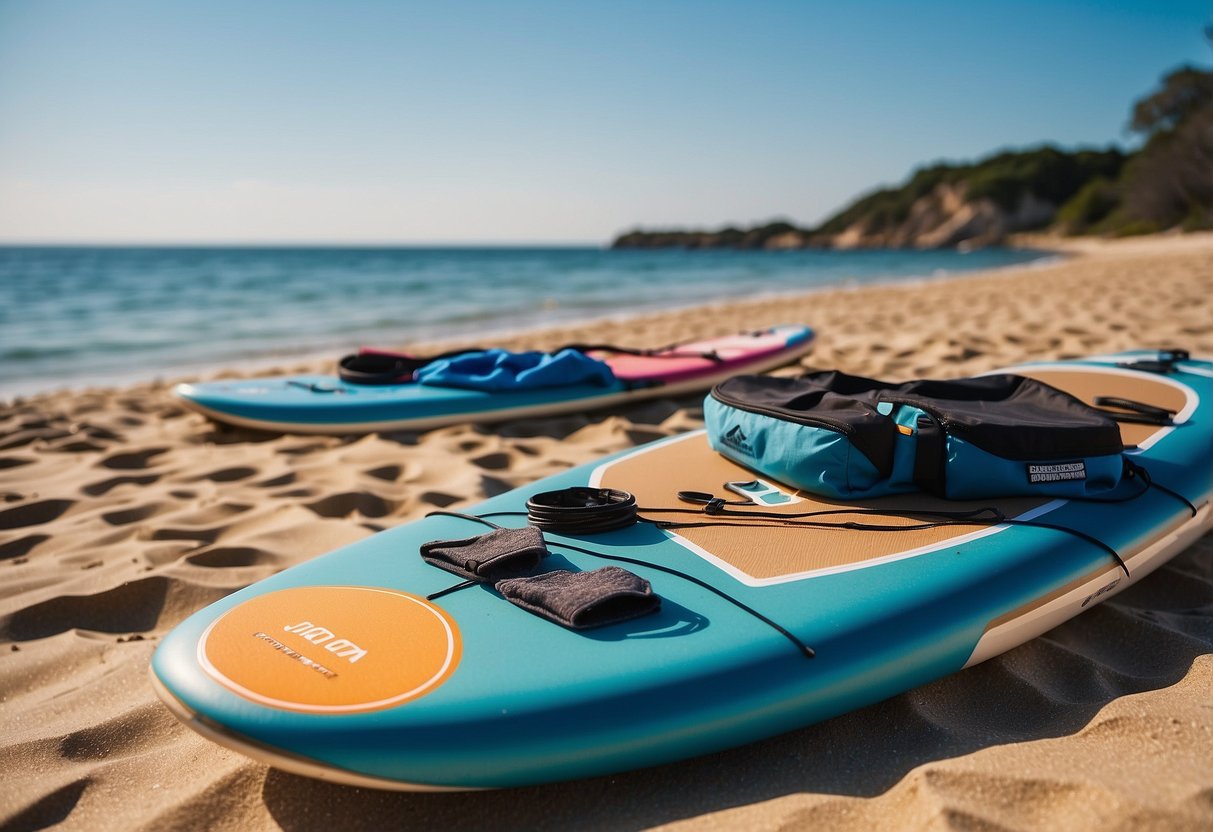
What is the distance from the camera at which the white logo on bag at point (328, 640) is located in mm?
1433

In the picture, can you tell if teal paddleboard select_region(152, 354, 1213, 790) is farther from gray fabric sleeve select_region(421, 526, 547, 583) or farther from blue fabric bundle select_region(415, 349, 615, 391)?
blue fabric bundle select_region(415, 349, 615, 391)

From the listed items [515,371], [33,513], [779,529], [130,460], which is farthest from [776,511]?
[130,460]

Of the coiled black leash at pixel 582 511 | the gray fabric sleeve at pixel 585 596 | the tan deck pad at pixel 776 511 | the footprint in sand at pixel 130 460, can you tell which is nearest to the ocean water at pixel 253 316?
the footprint in sand at pixel 130 460

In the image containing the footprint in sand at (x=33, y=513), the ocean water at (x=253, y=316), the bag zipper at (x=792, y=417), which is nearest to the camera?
the bag zipper at (x=792, y=417)

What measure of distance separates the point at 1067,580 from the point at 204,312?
13918 millimetres

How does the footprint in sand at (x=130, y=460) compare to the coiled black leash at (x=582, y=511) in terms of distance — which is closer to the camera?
the coiled black leash at (x=582, y=511)

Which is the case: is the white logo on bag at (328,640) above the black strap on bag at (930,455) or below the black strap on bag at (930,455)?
below

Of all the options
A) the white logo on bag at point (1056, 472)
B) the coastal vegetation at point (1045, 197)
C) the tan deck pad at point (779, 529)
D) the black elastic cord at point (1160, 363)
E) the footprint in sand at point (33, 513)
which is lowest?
the footprint in sand at point (33, 513)

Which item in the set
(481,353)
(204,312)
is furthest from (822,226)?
(481,353)

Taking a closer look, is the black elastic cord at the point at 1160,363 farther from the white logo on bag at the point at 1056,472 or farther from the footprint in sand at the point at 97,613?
the footprint in sand at the point at 97,613

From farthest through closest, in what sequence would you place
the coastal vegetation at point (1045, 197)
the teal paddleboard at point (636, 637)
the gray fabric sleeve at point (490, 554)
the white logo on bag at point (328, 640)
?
1. the coastal vegetation at point (1045, 197)
2. the gray fabric sleeve at point (490, 554)
3. the white logo on bag at point (328, 640)
4. the teal paddleboard at point (636, 637)

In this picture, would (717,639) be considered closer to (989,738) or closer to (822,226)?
(989,738)

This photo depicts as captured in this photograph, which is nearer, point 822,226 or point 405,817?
point 405,817

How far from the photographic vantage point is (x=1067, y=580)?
177 cm
